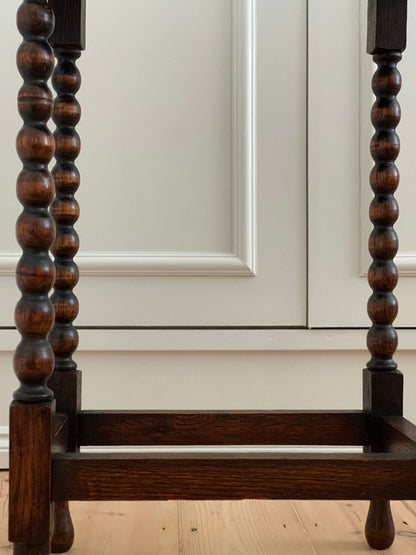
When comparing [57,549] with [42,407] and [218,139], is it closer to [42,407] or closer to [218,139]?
[42,407]

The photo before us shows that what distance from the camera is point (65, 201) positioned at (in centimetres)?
98

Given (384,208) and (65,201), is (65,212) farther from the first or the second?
(384,208)

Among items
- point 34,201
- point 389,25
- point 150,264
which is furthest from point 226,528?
point 389,25

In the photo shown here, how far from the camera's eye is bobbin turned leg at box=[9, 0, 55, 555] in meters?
0.71

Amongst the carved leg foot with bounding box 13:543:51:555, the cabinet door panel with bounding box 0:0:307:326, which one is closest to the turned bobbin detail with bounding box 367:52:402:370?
the cabinet door panel with bounding box 0:0:307:326

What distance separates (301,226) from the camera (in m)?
1.31

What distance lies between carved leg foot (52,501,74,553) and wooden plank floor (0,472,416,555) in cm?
2

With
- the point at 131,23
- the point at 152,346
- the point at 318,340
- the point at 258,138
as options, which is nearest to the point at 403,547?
the point at 318,340

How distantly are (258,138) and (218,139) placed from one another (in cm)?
7

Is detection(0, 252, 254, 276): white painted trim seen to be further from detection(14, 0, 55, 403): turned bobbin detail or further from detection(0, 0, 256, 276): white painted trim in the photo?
detection(14, 0, 55, 403): turned bobbin detail

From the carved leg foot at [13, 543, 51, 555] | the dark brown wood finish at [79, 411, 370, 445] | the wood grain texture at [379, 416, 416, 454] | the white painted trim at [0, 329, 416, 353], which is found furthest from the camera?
the white painted trim at [0, 329, 416, 353]

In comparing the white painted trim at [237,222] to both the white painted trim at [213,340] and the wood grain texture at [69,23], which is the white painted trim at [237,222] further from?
the wood grain texture at [69,23]

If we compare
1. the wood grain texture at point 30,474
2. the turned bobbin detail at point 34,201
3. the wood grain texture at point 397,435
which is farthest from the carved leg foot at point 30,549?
the wood grain texture at point 397,435

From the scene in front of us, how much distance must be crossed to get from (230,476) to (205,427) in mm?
198
